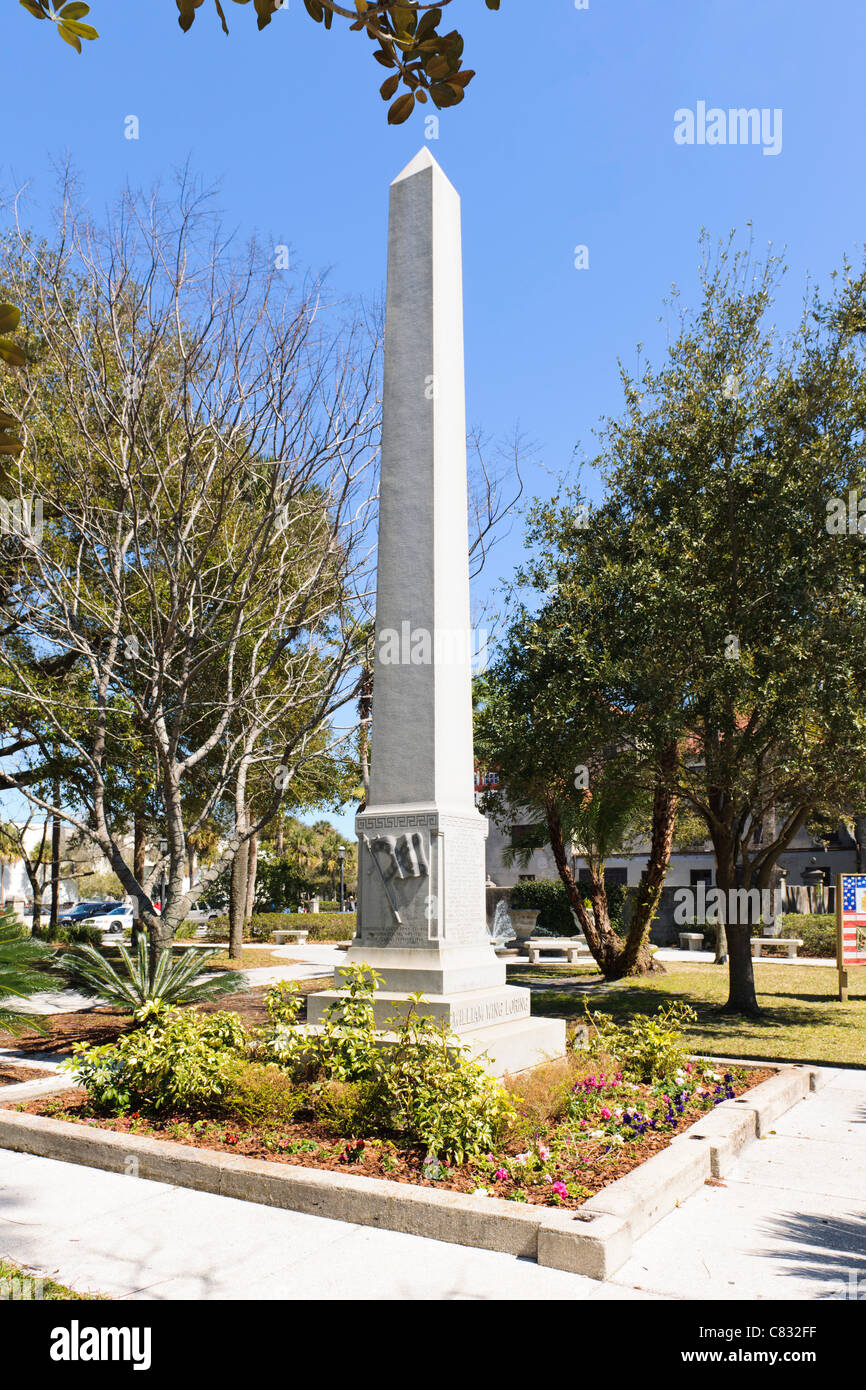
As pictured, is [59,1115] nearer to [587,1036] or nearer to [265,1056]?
[265,1056]

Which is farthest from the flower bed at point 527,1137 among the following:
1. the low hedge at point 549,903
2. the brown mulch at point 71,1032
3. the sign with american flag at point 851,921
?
the low hedge at point 549,903

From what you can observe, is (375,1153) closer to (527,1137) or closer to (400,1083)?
(400,1083)

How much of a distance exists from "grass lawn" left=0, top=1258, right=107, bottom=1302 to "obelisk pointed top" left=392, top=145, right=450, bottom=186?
9088mm

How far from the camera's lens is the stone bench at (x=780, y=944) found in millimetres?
23516

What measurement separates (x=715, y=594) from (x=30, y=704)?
35.0 ft

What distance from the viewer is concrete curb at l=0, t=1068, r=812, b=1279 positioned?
4340mm

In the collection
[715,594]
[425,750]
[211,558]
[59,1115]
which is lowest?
[59,1115]

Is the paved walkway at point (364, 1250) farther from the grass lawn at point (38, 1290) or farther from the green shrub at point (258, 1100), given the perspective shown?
the green shrub at point (258, 1100)

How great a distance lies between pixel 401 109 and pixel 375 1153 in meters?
5.33

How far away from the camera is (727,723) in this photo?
12.1 metres

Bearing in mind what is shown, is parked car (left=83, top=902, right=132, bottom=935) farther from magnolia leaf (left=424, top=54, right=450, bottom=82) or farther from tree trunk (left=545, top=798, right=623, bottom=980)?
magnolia leaf (left=424, top=54, right=450, bottom=82)
